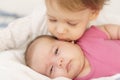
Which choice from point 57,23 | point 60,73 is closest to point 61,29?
point 57,23

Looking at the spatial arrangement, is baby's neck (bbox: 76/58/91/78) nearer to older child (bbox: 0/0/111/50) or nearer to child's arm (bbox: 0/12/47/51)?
older child (bbox: 0/0/111/50)

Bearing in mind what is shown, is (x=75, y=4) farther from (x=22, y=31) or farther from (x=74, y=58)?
(x=22, y=31)

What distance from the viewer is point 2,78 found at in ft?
3.43

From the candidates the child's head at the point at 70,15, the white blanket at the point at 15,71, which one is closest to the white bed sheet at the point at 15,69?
the white blanket at the point at 15,71

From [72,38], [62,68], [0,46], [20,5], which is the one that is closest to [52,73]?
[62,68]

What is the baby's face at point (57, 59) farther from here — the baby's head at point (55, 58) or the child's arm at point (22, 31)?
the child's arm at point (22, 31)

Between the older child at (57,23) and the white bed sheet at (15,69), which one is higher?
the older child at (57,23)

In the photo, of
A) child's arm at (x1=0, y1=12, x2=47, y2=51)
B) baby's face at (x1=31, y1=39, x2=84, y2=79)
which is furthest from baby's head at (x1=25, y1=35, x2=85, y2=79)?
child's arm at (x1=0, y1=12, x2=47, y2=51)

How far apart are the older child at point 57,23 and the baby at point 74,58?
0.16 ft

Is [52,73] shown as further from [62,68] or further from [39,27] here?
[39,27]

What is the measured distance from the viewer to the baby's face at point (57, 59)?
1.10 metres

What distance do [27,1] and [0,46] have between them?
36cm

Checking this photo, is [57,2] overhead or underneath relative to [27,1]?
overhead

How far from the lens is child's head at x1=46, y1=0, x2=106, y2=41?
3.63 ft
